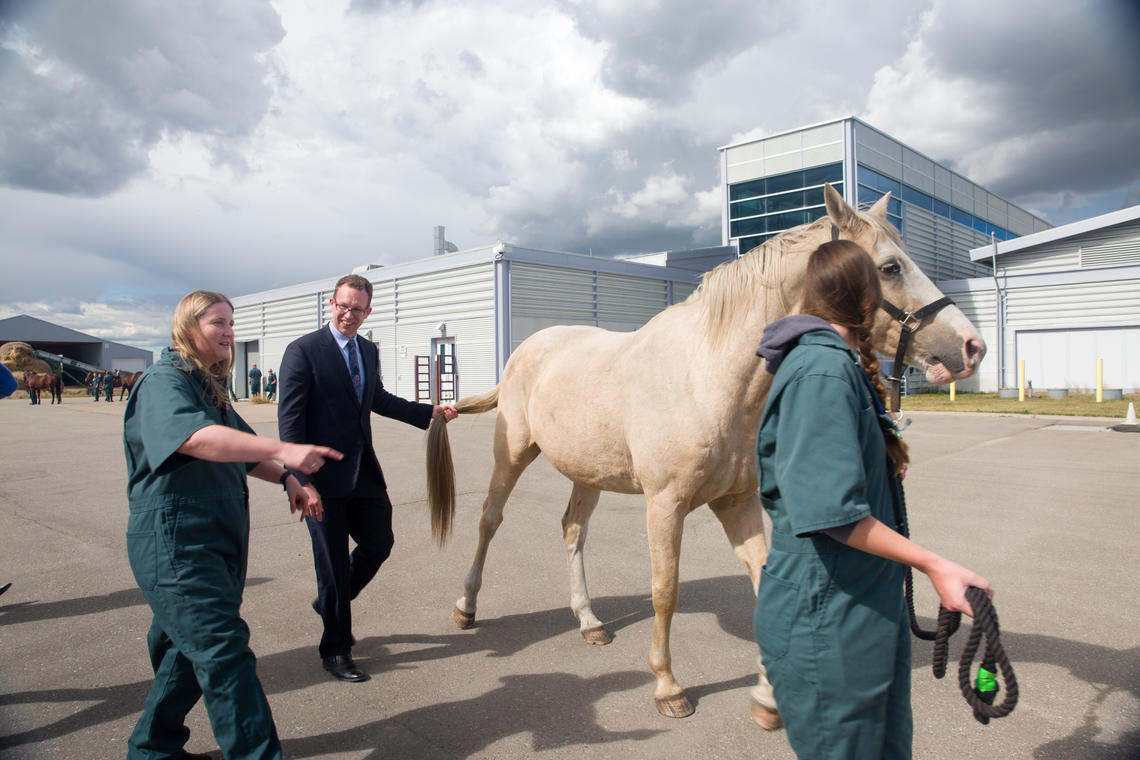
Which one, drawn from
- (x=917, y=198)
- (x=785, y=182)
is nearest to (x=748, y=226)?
(x=785, y=182)

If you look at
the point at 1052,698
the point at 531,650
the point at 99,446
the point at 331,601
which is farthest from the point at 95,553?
the point at 99,446

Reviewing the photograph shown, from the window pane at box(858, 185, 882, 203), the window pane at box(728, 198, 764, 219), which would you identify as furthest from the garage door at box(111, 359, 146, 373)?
the window pane at box(858, 185, 882, 203)

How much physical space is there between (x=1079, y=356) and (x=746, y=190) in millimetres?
14705

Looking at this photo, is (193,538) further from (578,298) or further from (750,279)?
(578,298)

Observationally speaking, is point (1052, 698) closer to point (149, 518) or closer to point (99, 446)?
point (149, 518)

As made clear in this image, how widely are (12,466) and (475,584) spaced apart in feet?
35.4

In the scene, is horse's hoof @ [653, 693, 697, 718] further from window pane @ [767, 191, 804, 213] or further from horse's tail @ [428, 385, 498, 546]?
window pane @ [767, 191, 804, 213]

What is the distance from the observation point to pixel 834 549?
156 centimetres

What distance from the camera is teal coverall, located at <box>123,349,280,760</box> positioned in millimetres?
2168

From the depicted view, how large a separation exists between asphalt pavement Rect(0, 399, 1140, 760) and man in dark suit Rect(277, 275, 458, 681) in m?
0.36

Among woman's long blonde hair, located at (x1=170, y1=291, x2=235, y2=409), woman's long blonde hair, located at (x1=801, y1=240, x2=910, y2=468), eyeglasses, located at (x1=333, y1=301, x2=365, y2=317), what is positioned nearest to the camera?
woman's long blonde hair, located at (x1=801, y1=240, x2=910, y2=468)

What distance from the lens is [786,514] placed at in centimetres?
166

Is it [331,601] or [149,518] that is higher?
[149,518]

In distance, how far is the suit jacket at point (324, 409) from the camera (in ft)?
11.2
